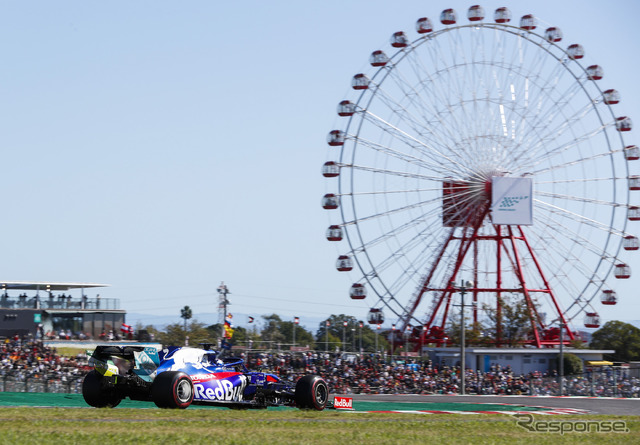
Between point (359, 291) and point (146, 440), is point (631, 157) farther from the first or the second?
point (146, 440)

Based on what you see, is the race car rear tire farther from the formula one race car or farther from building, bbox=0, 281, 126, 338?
building, bbox=0, 281, 126, 338

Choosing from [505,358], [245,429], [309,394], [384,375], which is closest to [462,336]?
[384,375]

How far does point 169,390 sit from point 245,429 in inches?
174

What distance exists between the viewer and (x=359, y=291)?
184ft

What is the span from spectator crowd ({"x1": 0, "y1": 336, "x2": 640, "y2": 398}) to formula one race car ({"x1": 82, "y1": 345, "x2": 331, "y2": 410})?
21.4 meters

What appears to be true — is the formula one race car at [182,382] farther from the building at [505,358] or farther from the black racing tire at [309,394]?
the building at [505,358]

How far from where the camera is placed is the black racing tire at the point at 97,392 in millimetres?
21984

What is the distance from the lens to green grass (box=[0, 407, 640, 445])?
15039 millimetres

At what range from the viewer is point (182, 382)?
21.3 meters

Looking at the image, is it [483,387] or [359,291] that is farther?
[359,291]

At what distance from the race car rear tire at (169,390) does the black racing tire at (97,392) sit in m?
1.48

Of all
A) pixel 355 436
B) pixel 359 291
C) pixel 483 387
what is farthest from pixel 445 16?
pixel 355 436

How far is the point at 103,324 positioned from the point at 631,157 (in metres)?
41.0

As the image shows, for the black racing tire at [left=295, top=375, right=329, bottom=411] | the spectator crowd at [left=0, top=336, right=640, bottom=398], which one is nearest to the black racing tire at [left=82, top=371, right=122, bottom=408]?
the black racing tire at [left=295, top=375, right=329, bottom=411]
